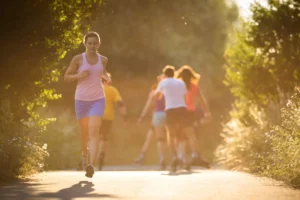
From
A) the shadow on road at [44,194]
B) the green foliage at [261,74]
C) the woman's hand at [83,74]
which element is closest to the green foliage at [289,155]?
the shadow on road at [44,194]

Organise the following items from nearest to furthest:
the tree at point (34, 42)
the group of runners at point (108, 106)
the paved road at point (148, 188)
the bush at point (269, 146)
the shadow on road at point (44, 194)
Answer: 1. the shadow on road at point (44, 194)
2. the paved road at point (148, 188)
3. the bush at point (269, 146)
4. the tree at point (34, 42)
5. the group of runners at point (108, 106)

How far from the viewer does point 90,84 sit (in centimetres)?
1204

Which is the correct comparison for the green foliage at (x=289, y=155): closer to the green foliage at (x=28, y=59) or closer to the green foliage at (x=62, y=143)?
the green foliage at (x=28, y=59)

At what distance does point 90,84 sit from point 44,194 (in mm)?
3217

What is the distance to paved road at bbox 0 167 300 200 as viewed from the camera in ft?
29.3

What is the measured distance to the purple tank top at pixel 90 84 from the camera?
1203 cm

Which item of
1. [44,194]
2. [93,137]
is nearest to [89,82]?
[93,137]

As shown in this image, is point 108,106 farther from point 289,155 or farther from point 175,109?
point 289,155

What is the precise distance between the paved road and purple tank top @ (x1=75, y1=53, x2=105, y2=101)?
120 centimetres

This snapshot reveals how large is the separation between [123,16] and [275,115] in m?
13.7

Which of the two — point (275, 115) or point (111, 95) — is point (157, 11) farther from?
point (275, 115)

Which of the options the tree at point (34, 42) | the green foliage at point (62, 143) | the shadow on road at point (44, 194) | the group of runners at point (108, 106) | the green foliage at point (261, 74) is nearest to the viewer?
the shadow on road at point (44, 194)

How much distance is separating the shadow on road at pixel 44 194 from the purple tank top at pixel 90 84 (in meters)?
2.02

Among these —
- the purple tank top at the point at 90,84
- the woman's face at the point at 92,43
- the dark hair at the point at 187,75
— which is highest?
the dark hair at the point at 187,75
